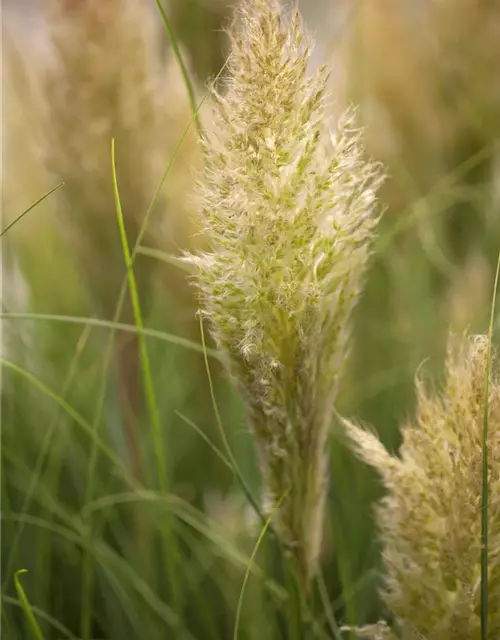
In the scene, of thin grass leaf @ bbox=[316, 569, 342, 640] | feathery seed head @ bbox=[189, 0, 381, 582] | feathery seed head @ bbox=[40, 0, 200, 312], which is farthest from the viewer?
feathery seed head @ bbox=[40, 0, 200, 312]

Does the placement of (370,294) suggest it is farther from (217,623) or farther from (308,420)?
(308,420)

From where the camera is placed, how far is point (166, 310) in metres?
1.01

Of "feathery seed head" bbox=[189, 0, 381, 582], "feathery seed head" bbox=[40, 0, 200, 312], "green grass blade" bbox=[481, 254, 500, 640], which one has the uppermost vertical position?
"feathery seed head" bbox=[40, 0, 200, 312]

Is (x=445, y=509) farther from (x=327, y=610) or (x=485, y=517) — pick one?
(x=327, y=610)

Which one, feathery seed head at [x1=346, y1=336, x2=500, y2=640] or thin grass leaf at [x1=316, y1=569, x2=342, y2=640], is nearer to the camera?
feathery seed head at [x1=346, y1=336, x2=500, y2=640]

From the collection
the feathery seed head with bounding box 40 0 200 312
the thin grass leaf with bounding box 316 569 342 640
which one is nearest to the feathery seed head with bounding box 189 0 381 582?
the thin grass leaf with bounding box 316 569 342 640

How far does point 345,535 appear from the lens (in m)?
0.73

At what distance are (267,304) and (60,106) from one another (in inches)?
15.9

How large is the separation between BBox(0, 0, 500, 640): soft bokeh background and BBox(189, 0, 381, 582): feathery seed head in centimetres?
11

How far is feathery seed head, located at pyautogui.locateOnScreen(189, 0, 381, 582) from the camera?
35 centimetres

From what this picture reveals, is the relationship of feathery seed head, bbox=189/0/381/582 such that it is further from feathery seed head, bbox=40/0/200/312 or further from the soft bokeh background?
feathery seed head, bbox=40/0/200/312

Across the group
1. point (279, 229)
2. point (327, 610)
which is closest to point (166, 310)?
point (327, 610)

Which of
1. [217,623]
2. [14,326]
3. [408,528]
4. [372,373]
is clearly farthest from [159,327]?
[408,528]

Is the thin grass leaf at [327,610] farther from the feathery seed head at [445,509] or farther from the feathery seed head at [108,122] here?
the feathery seed head at [108,122]
